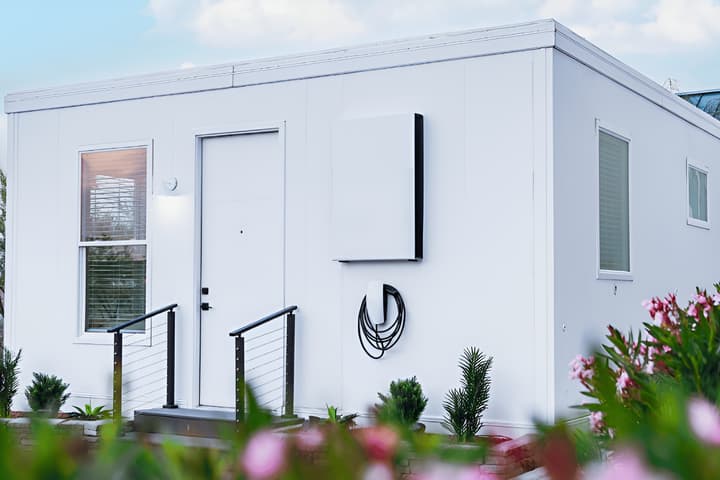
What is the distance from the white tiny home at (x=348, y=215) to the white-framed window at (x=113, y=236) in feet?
0.06

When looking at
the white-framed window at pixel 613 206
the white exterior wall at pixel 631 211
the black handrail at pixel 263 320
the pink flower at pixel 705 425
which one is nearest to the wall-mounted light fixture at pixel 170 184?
the black handrail at pixel 263 320

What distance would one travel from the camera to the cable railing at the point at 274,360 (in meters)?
Result: 7.30

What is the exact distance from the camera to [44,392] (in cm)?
782

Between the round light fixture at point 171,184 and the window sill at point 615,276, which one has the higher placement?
the round light fixture at point 171,184

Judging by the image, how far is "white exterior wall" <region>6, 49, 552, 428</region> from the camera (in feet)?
22.0

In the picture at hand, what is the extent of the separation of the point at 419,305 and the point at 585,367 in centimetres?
371

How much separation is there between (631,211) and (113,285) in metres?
3.96

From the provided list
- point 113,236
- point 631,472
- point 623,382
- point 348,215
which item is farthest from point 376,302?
point 631,472

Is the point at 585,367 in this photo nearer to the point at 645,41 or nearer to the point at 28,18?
the point at 28,18

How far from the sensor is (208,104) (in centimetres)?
793

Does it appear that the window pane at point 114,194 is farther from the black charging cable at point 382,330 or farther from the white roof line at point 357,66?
the black charging cable at point 382,330

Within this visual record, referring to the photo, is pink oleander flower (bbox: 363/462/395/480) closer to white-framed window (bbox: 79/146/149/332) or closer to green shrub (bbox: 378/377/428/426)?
green shrub (bbox: 378/377/428/426)

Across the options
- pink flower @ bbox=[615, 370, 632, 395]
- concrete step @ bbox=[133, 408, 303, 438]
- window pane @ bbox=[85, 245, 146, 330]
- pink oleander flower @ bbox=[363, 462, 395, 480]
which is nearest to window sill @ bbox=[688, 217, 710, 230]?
concrete step @ bbox=[133, 408, 303, 438]

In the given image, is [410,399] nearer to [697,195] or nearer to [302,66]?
[302,66]
